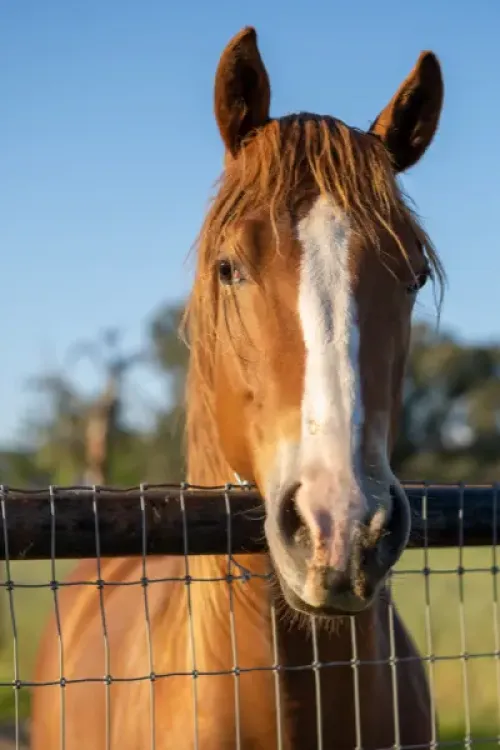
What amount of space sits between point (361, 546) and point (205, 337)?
988mm

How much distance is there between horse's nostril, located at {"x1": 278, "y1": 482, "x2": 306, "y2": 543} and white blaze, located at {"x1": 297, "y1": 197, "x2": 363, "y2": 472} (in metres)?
0.07

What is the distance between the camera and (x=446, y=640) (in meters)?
11.7

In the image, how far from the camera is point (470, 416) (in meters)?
38.0

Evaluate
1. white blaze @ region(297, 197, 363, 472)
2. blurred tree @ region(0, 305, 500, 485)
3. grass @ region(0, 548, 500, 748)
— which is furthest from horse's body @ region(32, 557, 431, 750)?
blurred tree @ region(0, 305, 500, 485)

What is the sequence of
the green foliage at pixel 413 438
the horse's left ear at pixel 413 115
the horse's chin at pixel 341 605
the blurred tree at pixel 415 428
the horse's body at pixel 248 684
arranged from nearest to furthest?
1. the horse's chin at pixel 341 605
2. the horse's body at pixel 248 684
3. the horse's left ear at pixel 413 115
4. the green foliage at pixel 413 438
5. the blurred tree at pixel 415 428

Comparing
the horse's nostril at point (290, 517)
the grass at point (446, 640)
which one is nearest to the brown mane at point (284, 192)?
the horse's nostril at point (290, 517)

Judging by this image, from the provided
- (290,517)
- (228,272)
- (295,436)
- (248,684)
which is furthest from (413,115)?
(248,684)

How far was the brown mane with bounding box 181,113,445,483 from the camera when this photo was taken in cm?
234

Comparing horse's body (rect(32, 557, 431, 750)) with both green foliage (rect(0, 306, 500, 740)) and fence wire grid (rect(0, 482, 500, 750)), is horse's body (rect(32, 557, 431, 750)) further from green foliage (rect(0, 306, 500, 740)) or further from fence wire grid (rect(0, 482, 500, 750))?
green foliage (rect(0, 306, 500, 740))

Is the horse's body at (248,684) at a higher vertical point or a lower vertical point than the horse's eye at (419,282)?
lower

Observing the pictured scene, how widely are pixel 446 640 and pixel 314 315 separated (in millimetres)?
10676

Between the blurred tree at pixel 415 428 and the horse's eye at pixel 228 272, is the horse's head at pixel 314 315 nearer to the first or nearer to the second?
the horse's eye at pixel 228 272

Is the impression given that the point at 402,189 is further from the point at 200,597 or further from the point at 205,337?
the point at 200,597

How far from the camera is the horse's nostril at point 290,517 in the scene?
6.13 feet
